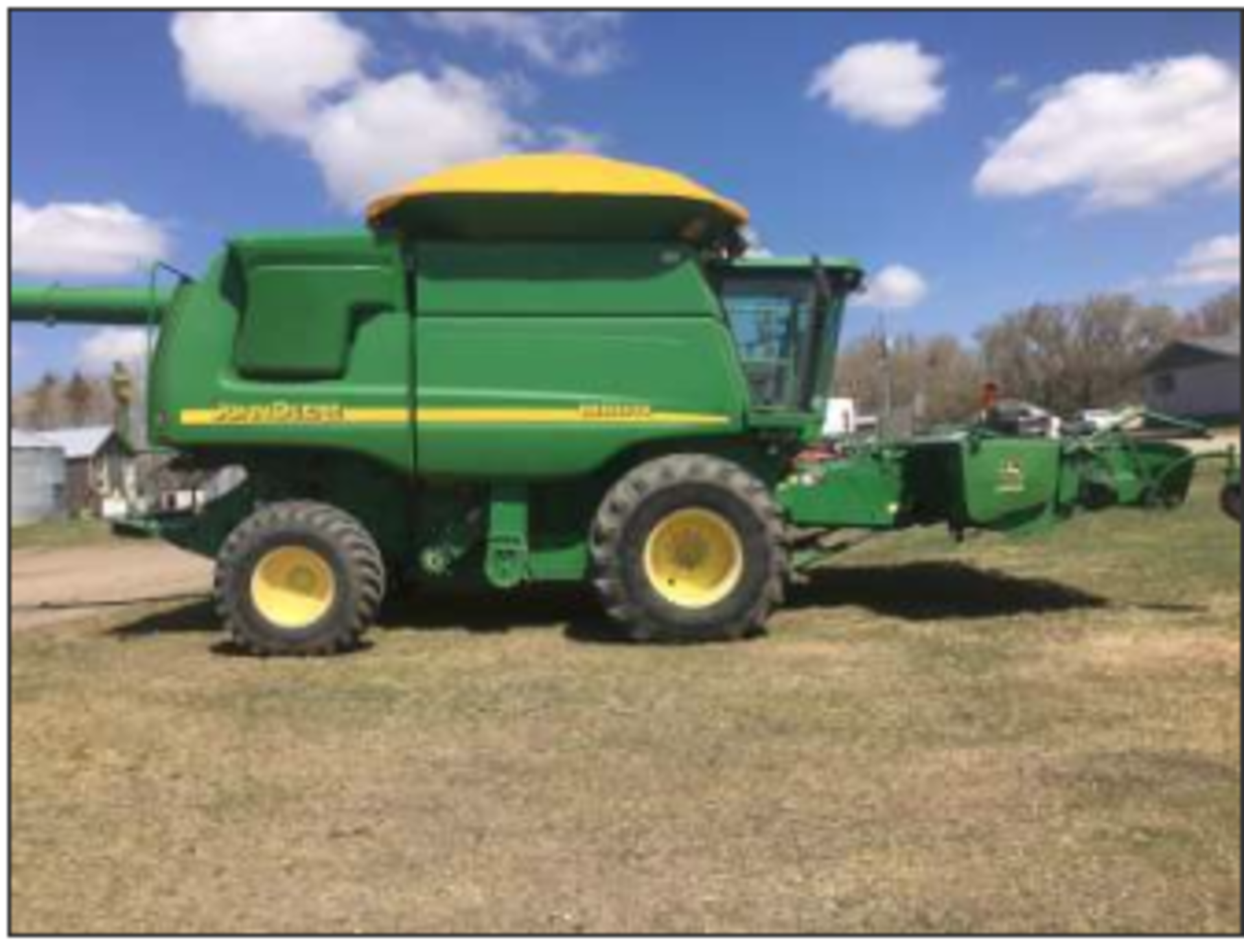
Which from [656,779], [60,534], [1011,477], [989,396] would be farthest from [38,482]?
[656,779]

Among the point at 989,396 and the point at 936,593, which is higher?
the point at 989,396

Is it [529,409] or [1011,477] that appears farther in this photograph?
[1011,477]

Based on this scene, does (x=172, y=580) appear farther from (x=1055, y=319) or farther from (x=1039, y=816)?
(x=1055, y=319)

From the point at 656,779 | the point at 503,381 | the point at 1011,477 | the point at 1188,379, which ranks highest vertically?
the point at 1188,379

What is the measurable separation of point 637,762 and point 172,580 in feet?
36.2

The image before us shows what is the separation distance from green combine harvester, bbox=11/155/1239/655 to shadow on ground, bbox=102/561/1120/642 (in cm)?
60

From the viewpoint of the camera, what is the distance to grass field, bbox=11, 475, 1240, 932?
4.64 m

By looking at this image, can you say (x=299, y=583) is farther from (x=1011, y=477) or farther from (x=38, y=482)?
(x=38, y=482)

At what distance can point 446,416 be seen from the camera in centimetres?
983

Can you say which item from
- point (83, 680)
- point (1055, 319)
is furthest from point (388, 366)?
point (1055, 319)

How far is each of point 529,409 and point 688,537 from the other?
135cm

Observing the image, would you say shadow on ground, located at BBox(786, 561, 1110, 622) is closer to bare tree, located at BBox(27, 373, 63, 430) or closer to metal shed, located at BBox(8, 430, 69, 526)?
metal shed, located at BBox(8, 430, 69, 526)

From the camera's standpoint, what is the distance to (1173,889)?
4.60m

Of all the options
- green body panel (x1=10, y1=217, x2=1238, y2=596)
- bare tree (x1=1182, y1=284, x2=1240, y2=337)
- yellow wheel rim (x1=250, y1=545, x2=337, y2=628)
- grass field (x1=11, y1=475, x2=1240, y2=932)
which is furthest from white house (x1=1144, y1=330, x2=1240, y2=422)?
yellow wheel rim (x1=250, y1=545, x2=337, y2=628)
